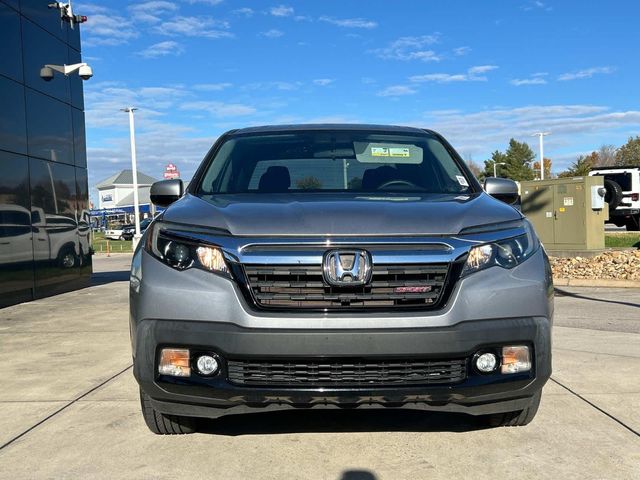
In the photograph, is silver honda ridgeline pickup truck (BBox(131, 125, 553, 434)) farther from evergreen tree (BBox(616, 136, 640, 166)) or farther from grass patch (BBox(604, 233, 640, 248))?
evergreen tree (BBox(616, 136, 640, 166))

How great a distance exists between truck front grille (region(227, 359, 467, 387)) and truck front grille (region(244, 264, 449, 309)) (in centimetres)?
26

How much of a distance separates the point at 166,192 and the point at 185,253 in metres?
1.21

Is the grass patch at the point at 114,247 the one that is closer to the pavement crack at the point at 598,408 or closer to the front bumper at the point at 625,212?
the front bumper at the point at 625,212

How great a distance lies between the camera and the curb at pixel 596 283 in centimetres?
1117

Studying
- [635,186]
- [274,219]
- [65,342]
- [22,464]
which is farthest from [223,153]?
[635,186]

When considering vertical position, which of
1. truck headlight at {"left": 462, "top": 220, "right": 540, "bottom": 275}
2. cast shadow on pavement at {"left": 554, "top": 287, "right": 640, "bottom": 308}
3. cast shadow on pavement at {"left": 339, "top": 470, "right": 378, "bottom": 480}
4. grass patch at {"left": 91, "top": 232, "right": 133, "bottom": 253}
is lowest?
grass patch at {"left": 91, "top": 232, "right": 133, "bottom": 253}

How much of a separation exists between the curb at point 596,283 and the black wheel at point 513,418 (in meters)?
8.45

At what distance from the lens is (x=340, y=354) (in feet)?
9.45

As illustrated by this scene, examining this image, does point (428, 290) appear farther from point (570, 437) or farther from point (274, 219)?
point (570, 437)

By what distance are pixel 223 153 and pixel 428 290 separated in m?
2.07

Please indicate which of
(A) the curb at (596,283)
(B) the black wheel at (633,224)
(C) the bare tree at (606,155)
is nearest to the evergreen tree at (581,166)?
(C) the bare tree at (606,155)

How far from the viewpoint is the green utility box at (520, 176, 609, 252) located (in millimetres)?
15047

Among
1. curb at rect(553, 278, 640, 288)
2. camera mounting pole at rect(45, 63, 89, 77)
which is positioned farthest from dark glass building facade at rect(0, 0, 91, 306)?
curb at rect(553, 278, 640, 288)

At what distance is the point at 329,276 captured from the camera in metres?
2.96
